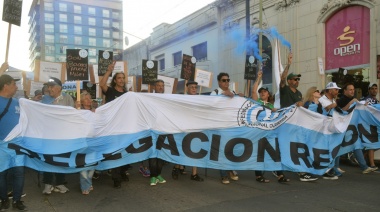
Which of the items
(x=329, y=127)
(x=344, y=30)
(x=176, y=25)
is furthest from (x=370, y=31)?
(x=176, y=25)

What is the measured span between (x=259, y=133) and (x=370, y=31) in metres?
9.36

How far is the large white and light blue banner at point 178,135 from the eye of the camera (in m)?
4.85

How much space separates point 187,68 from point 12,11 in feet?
15.4

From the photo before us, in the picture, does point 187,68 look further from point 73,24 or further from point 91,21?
point 91,21

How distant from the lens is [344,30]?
1388cm

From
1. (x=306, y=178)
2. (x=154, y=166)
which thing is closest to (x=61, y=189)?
(x=154, y=166)

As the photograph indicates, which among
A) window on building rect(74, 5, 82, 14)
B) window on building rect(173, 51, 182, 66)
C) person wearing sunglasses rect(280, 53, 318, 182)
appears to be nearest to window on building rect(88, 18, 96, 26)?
window on building rect(74, 5, 82, 14)

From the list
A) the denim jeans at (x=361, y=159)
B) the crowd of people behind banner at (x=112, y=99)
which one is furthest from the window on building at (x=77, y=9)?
the denim jeans at (x=361, y=159)

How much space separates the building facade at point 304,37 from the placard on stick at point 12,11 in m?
6.88

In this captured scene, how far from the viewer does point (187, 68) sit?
30.3 ft

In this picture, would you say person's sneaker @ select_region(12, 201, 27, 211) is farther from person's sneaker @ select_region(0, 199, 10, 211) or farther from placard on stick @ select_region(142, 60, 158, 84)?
placard on stick @ select_region(142, 60, 158, 84)

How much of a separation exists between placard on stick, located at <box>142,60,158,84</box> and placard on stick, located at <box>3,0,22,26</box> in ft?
12.2

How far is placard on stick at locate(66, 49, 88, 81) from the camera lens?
24.4 feet

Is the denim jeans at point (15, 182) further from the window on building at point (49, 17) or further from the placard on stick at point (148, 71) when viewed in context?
the window on building at point (49, 17)
